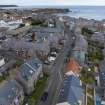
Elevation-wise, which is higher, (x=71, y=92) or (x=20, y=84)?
(x=71, y=92)

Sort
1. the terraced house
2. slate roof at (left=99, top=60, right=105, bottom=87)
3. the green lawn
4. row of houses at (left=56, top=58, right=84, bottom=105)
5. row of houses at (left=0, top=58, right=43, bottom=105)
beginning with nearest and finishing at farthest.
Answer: row of houses at (left=56, top=58, right=84, bottom=105), row of houses at (left=0, top=58, right=43, bottom=105), the green lawn, the terraced house, slate roof at (left=99, top=60, right=105, bottom=87)

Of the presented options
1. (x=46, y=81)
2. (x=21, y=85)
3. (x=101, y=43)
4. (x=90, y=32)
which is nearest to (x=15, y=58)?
(x=46, y=81)

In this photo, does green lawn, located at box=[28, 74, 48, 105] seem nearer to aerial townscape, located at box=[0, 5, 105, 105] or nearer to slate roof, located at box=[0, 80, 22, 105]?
aerial townscape, located at box=[0, 5, 105, 105]

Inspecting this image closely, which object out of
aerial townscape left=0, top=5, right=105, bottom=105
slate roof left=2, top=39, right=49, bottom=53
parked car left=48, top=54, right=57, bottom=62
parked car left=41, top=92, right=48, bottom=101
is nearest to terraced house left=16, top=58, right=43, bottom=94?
aerial townscape left=0, top=5, right=105, bottom=105

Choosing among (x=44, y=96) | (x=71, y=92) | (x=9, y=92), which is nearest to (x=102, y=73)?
(x=44, y=96)

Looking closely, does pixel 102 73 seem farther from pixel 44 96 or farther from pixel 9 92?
pixel 9 92

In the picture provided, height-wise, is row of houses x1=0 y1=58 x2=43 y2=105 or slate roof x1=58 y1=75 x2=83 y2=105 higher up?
slate roof x1=58 y1=75 x2=83 y2=105

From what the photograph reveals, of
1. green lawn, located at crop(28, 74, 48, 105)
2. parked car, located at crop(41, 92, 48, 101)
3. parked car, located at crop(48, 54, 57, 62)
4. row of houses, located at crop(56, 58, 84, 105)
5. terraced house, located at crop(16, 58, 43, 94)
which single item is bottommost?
parked car, located at crop(48, 54, 57, 62)

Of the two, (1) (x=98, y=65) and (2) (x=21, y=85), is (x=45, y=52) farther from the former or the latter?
(2) (x=21, y=85)
